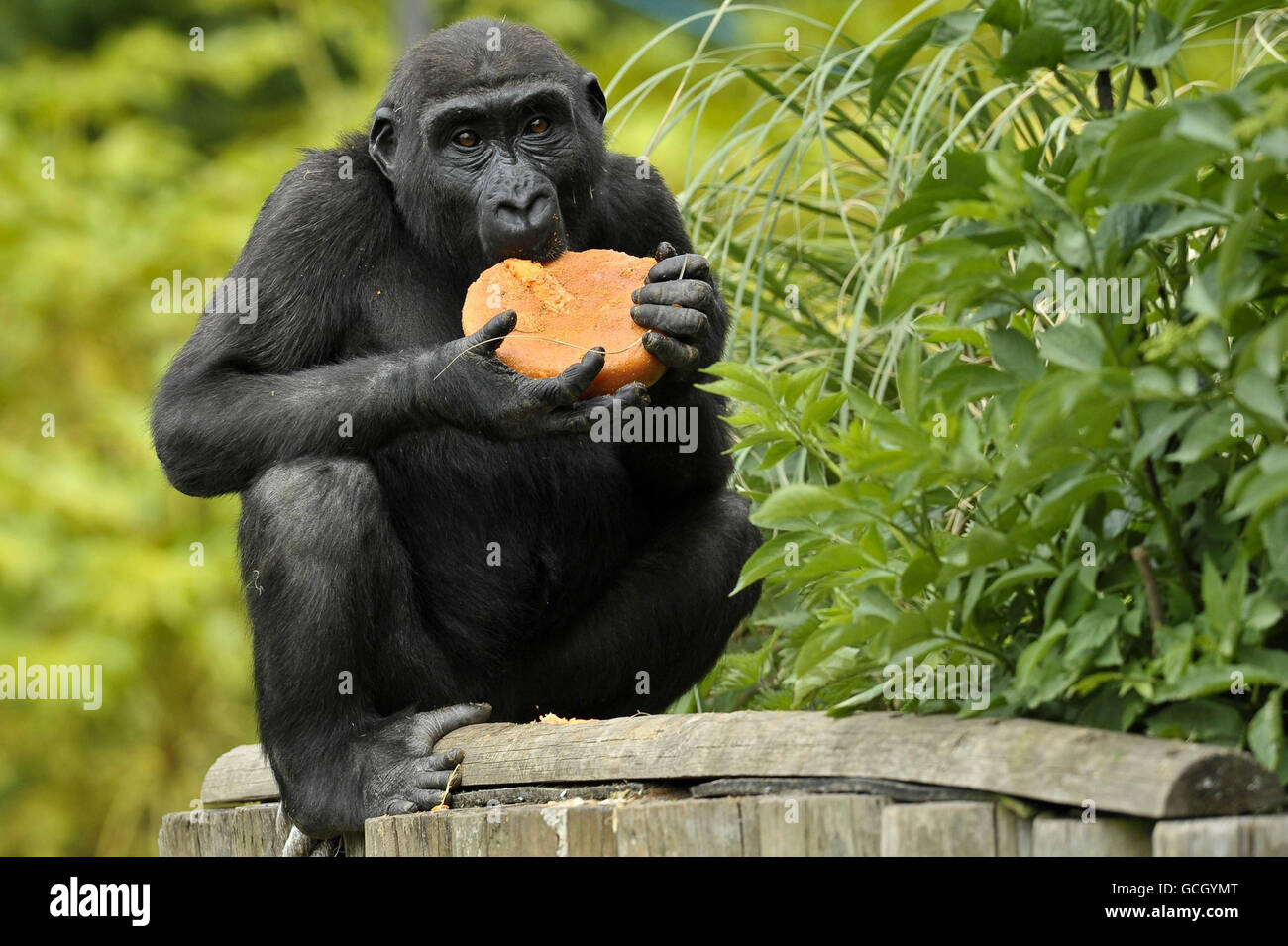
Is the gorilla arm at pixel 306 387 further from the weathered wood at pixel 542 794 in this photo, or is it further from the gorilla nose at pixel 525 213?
the weathered wood at pixel 542 794

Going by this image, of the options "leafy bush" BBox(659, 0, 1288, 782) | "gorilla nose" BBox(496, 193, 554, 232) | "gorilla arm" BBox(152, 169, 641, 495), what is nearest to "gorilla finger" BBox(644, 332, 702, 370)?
"gorilla arm" BBox(152, 169, 641, 495)

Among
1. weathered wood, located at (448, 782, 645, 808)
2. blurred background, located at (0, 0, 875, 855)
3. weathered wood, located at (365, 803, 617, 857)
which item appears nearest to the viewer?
weathered wood, located at (365, 803, 617, 857)

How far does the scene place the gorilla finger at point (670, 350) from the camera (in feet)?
10.5

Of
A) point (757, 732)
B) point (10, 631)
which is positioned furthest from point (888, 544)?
point (10, 631)

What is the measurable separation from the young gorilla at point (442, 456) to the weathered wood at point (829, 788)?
79 centimetres

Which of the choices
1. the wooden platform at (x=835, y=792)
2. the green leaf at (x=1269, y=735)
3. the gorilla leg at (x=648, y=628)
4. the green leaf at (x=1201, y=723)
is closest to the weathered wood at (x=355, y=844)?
the wooden platform at (x=835, y=792)

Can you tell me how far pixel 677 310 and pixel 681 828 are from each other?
121 centimetres

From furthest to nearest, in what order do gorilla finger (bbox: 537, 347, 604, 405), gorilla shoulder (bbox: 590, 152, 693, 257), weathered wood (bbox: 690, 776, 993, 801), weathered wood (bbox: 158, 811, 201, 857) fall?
weathered wood (bbox: 158, 811, 201, 857)
gorilla shoulder (bbox: 590, 152, 693, 257)
gorilla finger (bbox: 537, 347, 604, 405)
weathered wood (bbox: 690, 776, 993, 801)

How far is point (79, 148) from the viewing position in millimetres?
9414

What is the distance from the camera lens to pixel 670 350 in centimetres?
322

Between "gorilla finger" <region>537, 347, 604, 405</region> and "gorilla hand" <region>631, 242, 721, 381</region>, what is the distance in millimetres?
187

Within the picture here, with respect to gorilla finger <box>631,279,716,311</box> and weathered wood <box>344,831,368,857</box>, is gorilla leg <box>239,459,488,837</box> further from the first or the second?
gorilla finger <box>631,279,716,311</box>

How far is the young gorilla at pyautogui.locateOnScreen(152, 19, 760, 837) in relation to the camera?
322 centimetres
